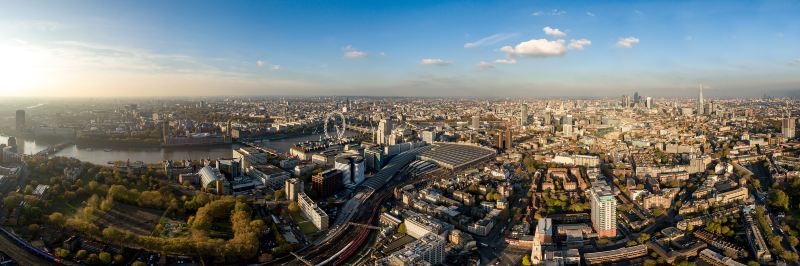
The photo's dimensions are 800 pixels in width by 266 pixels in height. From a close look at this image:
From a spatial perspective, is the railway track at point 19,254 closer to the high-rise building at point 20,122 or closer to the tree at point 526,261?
the tree at point 526,261

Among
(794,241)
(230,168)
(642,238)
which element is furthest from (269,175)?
(794,241)

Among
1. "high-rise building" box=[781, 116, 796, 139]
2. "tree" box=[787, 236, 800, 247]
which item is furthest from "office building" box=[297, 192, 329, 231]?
"high-rise building" box=[781, 116, 796, 139]

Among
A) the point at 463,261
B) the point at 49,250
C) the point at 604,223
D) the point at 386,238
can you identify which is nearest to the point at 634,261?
the point at 604,223

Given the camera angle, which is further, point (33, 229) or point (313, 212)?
point (313, 212)

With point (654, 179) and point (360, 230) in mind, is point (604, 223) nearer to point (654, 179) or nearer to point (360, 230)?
point (360, 230)

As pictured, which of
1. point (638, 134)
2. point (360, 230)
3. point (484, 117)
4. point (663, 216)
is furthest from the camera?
point (484, 117)

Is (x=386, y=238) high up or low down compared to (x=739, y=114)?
down

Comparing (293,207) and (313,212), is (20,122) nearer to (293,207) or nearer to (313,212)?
(293,207)

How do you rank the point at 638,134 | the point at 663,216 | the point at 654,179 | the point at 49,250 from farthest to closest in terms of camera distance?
the point at 638,134, the point at 654,179, the point at 663,216, the point at 49,250
